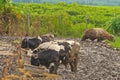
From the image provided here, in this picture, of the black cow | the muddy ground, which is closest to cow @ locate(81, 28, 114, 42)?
the muddy ground

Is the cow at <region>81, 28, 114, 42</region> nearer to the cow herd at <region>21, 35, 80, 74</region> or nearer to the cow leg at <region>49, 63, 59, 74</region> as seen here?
the cow herd at <region>21, 35, 80, 74</region>

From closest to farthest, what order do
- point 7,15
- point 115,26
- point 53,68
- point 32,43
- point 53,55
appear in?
point 53,55, point 53,68, point 32,43, point 7,15, point 115,26

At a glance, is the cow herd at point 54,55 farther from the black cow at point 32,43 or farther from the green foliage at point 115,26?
the green foliage at point 115,26

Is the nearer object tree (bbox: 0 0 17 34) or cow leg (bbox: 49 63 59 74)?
cow leg (bbox: 49 63 59 74)

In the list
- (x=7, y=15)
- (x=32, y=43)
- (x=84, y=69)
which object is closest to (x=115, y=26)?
(x=7, y=15)

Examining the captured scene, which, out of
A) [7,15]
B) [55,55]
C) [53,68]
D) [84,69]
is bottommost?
[7,15]

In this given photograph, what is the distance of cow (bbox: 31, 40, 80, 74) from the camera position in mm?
12969

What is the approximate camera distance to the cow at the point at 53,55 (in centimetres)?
1297

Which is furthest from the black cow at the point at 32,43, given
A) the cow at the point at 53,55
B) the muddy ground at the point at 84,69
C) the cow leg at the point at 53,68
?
the cow leg at the point at 53,68

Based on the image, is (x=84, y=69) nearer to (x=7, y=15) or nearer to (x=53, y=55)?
(x=53, y=55)

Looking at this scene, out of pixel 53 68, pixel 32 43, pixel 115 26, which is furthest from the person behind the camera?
pixel 115 26

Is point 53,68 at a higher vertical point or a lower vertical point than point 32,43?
higher

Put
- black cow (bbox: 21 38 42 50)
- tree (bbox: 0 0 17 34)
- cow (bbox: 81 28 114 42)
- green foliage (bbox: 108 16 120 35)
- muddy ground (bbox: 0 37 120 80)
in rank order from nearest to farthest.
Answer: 1. muddy ground (bbox: 0 37 120 80)
2. black cow (bbox: 21 38 42 50)
3. cow (bbox: 81 28 114 42)
4. tree (bbox: 0 0 17 34)
5. green foliage (bbox: 108 16 120 35)

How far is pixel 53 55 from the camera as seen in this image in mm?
13047
